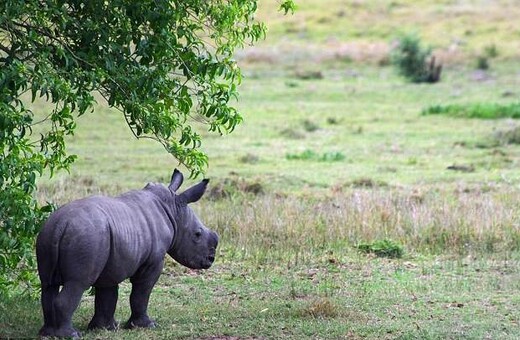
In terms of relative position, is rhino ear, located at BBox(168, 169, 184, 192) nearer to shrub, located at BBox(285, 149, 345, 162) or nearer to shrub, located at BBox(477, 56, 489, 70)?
shrub, located at BBox(285, 149, 345, 162)

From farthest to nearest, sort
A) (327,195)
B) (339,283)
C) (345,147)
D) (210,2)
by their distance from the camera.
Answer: (345,147) < (327,195) < (339,283) < (210,2)

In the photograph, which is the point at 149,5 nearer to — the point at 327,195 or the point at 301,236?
the point at 301,236

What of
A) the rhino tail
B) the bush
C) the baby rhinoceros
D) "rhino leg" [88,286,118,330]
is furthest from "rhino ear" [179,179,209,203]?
the bush

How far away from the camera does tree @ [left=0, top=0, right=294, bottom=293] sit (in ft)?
28.6

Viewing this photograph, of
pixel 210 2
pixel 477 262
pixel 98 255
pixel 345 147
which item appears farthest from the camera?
pixel 345 147

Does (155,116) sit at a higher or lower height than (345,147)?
higher

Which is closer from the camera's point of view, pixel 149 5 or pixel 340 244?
pixel 149 5

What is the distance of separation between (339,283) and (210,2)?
3.32 metres

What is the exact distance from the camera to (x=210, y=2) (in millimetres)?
9594

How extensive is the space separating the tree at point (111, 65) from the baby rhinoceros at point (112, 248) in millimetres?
533

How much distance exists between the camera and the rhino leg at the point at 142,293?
29.1ft

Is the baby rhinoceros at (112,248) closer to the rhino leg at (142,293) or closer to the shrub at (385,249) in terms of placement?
the rhino leg at (142,293)

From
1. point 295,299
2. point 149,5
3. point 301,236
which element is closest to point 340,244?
point 301,236

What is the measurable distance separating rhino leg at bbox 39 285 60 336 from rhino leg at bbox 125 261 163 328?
811 mm
